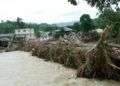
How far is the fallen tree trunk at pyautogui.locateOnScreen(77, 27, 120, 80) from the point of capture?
31.5ft

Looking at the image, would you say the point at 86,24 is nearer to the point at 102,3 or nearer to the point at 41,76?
the point at 102,3

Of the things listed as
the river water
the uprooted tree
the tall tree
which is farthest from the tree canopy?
the tall tree

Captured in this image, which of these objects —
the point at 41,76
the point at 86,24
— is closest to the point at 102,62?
the point at 41,76

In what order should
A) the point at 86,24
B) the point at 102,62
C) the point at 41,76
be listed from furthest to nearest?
the point at 86,24 → the point at 41,76 → the point at 102,62

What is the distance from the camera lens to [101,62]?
972 centimetres

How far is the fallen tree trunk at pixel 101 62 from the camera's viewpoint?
31.5 feet

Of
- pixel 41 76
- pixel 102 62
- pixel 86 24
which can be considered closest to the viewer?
pixel 102 62

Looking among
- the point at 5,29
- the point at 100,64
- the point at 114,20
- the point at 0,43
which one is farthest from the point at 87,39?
the point at 5,29

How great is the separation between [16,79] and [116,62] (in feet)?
11.6

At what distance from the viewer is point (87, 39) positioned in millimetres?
20578

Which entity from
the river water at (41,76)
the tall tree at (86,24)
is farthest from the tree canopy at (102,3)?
the tall tree at (86,24)

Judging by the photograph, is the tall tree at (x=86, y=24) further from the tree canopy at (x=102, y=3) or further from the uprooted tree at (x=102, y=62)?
the uprooted tree at (x=102, y=62)

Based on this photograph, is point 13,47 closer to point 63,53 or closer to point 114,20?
point 63,53

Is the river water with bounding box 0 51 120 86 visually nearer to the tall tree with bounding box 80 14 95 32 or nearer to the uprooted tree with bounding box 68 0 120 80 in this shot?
the uprooted tree with bounding box 68 0 120 80
